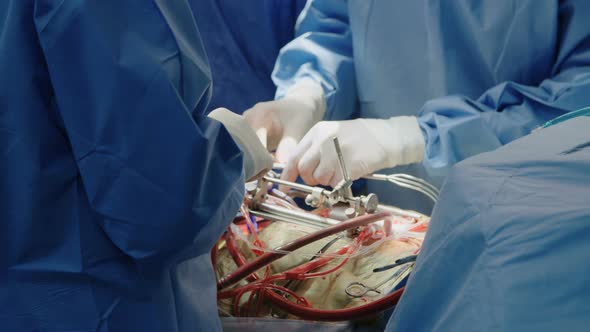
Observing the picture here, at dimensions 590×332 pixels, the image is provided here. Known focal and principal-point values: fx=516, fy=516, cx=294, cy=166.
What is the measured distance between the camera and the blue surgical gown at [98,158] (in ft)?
2.07

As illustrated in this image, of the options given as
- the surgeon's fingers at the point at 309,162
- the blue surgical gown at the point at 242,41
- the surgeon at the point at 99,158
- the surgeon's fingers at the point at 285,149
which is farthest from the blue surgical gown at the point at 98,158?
the blue surgical gown at the point at 242,41

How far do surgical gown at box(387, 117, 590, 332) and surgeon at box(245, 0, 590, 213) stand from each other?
82 centimetres

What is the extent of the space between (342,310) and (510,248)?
1.63 ft

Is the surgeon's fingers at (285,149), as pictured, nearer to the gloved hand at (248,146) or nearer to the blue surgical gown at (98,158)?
the gloved hand at (248,146)

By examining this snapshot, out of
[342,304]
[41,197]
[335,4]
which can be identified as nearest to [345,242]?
[342,304]

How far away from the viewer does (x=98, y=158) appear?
66cm

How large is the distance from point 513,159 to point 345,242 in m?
0.56

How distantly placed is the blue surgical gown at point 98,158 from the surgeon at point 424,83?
81 centimetres

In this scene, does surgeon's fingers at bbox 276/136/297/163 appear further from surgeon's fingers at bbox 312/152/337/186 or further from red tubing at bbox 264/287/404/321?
red tubing at bbox 264/287/404/321

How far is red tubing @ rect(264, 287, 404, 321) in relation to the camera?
3.10 ft

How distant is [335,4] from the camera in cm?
211

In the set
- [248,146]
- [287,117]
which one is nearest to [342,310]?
[248,146]

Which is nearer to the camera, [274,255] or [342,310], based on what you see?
[342,310]

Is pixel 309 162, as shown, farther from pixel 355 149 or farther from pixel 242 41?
pixel 242 41
